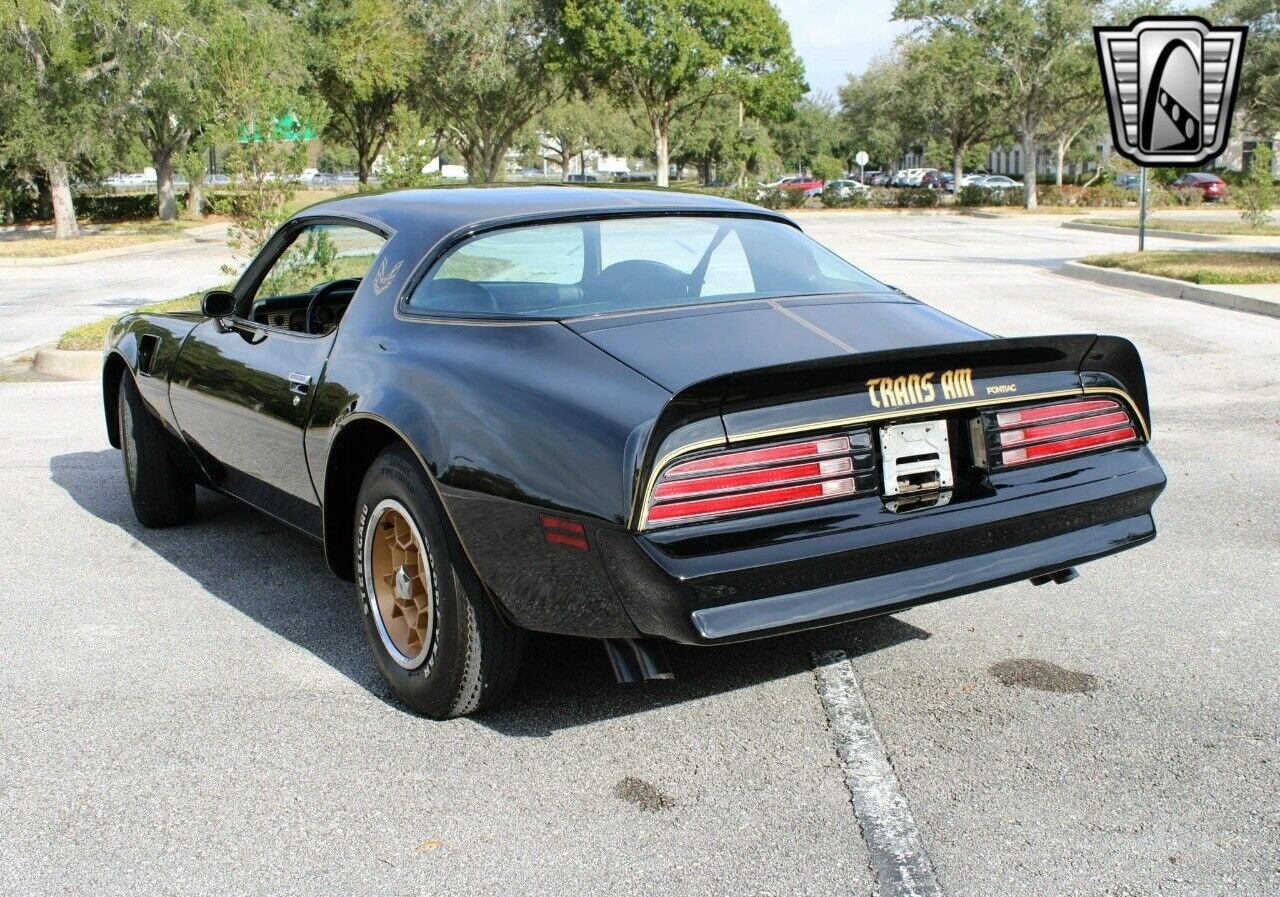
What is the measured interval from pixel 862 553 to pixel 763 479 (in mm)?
321

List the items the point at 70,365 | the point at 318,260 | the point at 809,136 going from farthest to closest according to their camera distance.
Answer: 1. the point at 809,136
2. the point at 70,365
3. the point at 318,260

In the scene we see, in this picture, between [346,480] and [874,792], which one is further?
[346,480]

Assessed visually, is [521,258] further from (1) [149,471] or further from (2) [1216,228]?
(2) [1216,228]

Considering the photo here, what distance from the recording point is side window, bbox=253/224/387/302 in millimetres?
4602

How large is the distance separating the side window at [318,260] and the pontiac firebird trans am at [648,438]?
0.07 meters

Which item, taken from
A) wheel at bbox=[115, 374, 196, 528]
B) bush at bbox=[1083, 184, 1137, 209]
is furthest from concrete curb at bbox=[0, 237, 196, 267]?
bush at bbox=[1083, 184, 1137, 209]

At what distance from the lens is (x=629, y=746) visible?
3.59 meters

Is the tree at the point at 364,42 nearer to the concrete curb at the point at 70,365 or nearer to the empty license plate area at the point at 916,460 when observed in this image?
the concrete curb at the point at 70,365

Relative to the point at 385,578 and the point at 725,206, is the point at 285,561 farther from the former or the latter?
the point at 725,206

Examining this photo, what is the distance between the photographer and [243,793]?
3.36m

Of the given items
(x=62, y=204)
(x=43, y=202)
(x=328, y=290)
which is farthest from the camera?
(x=43, y=202)

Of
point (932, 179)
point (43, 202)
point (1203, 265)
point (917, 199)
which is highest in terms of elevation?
point (43, 202)

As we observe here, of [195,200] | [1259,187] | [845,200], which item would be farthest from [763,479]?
[845,200]

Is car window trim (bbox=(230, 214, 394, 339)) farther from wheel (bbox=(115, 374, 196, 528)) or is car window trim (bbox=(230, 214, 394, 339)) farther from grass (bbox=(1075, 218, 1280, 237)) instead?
grass (bbox=(1075, 218, 1280, 237))
